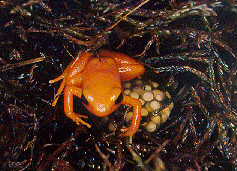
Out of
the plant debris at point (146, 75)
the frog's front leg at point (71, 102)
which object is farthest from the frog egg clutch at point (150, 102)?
the frog's front leg at point (71, 102)

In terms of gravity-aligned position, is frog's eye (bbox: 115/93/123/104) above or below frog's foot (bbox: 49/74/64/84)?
below

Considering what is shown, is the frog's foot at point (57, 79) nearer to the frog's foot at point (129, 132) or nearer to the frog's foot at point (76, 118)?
the frog's foot at point (76, 118)

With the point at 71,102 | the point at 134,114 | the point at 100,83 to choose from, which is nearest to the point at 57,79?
the point at 71,102

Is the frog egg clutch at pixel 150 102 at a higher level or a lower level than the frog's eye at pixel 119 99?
lower

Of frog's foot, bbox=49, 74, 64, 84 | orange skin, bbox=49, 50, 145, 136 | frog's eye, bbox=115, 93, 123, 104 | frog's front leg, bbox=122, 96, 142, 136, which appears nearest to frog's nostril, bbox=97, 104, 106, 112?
orange skin, bbox=49, 50, 145, 136

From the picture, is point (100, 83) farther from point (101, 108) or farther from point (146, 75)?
point (146, 75)

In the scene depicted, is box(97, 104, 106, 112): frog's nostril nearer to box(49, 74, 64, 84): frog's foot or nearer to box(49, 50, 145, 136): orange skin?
box(49, 50, 145, 136): orange skin
